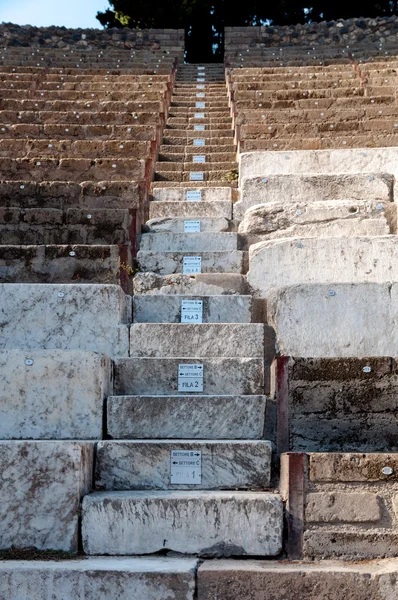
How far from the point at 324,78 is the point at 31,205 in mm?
6577

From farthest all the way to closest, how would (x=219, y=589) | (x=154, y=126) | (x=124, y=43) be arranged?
1. (x=124, y=43)
2. (x=154, y=126)
3. (x=219, y=589)

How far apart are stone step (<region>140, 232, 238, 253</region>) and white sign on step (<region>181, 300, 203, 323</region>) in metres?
1.15

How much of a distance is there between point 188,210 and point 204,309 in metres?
2.12

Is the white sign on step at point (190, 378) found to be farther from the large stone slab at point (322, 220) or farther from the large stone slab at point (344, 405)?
the large stone slab at point (322, 220)

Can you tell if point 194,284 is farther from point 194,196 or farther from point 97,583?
point 97,583

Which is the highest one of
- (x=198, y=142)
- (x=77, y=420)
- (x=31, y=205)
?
(x=198, y=142)

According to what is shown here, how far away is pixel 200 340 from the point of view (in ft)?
15.1

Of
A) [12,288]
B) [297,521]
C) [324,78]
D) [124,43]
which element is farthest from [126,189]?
[124,43]

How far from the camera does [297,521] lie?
341cm

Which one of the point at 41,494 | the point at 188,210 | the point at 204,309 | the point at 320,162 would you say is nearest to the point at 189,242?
the point at 188,210

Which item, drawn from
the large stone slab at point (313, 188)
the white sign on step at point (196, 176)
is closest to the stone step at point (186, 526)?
the large stone slab at point (313, 188)

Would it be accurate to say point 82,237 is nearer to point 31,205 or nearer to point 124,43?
point 31,205

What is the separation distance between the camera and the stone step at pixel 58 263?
541 centimetres

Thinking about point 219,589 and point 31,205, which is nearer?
point 219,589
